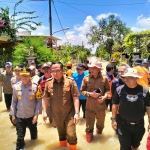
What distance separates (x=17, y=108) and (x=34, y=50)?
33.7ft

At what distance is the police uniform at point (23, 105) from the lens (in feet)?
13.4

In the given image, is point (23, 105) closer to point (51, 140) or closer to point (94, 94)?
point (51, 140)

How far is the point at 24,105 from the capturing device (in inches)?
162

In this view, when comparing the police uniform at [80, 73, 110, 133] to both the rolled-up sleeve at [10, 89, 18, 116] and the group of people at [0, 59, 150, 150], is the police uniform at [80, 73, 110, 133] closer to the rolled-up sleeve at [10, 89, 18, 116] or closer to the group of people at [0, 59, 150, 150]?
the group of people at [0, 59, 150, 150]

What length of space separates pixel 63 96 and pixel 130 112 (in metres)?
1.29

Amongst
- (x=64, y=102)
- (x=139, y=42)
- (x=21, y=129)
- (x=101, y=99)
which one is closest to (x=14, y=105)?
(x=21, y=129)

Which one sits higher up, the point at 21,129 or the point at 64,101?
the point at 64,101

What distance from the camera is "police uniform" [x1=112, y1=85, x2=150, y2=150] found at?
3.12 m

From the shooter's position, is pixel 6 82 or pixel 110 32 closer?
pixel 6 82

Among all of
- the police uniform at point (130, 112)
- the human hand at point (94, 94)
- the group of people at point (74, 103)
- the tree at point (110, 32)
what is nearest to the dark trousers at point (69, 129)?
the group of people at point (74, 103)

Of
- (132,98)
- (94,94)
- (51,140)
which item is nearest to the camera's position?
(132,98)

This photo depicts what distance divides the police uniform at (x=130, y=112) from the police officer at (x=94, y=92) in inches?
41.5

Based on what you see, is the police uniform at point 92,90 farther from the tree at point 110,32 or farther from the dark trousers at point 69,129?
the tree at point 110,32

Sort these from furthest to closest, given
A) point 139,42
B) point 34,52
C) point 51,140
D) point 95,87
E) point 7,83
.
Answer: point 139,42, point 34,52, point 7,83, point 51,140, point 95,87
